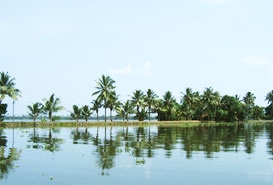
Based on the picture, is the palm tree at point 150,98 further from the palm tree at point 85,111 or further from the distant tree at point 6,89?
the distant tree at point 6,89

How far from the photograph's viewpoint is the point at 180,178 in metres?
15.1

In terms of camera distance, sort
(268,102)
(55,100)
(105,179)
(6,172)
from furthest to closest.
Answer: (268,102), (55,100), (6,172), (105,179)

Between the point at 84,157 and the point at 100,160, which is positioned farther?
the point at 84,157

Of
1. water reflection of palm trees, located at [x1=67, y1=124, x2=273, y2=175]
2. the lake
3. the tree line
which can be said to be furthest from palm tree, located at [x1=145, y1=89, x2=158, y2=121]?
the lake

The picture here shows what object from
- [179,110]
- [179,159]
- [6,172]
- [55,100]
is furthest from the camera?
[179,110]

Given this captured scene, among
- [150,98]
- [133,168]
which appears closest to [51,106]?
[150,98]

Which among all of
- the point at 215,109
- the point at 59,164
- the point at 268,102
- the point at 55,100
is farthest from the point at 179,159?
the point at 268,102

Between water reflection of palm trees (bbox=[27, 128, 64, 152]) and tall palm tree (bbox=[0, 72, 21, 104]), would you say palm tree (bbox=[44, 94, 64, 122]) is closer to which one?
tall palm tree (bbox=[0, 72, 21, 104])

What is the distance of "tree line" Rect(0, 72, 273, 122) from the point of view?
65438 millimetres

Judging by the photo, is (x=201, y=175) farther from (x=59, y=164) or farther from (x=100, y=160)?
(x=59, y=164)

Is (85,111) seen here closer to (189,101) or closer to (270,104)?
(189,101)

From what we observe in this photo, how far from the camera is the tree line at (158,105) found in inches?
2576

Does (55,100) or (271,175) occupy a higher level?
(55,100)

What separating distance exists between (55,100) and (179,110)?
42.4 meters
